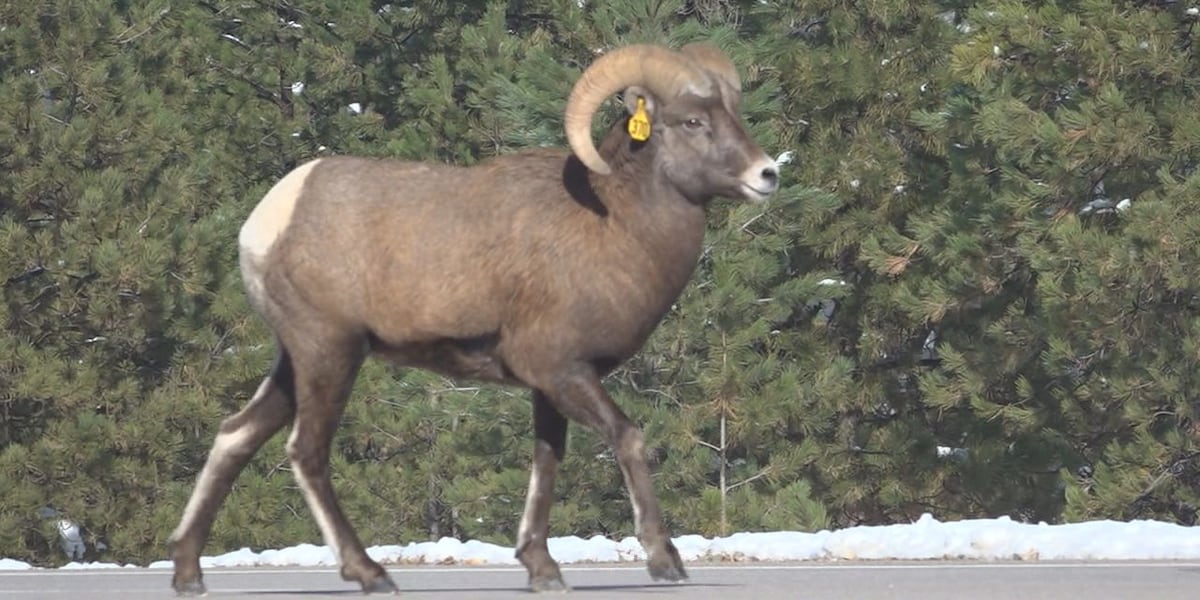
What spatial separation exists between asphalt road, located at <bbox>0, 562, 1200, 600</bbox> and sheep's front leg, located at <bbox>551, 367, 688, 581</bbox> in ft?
0.49

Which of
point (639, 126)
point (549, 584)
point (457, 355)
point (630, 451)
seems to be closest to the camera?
point (630, 451)

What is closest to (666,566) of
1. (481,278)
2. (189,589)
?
(481,278)

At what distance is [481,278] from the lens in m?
11.1

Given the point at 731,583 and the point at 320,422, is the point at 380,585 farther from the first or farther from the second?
the point at 731,583

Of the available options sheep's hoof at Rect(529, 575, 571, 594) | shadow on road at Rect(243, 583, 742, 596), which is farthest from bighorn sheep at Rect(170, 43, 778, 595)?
shadow on road at Rect(243, 583, 742, 596)

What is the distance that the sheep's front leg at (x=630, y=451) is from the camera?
10539 mm

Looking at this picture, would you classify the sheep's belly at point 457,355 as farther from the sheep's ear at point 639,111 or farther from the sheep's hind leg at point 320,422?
the sheep's ear at point 639,111

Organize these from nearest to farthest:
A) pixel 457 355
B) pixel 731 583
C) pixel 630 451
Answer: pixel 630 451, pixel 457 355, pixel 731 583

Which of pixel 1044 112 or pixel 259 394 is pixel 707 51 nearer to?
pixel 259 394

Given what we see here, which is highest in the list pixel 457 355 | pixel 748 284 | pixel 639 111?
pixel 639 111

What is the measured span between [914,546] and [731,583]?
2.13 metres

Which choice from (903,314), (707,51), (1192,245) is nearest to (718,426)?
(903,314)

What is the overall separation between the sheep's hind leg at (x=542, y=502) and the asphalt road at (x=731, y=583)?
136 mm

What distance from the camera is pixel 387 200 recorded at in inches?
446
